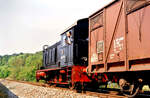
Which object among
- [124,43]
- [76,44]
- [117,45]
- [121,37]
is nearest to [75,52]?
[76,44]

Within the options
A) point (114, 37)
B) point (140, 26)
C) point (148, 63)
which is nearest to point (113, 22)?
point (114, 37)

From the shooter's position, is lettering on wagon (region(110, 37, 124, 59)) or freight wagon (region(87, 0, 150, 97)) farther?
lettering on wagon (region(110, 37, 124, 59))

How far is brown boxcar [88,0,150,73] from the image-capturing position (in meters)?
4.65

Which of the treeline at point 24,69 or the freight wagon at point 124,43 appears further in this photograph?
the treeline at point 24,69

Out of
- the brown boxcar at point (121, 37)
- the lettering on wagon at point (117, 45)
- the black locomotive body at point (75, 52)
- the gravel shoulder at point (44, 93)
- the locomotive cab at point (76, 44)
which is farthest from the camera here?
the locomotive cab at point (76, 44)

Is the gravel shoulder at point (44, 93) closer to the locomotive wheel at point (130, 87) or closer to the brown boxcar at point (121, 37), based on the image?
the brown boxcar at point (121, 37)

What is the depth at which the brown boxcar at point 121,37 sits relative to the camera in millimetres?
4646

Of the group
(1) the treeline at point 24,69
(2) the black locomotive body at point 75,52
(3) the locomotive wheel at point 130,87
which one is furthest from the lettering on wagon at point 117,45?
(1) the treeline at point 24,69

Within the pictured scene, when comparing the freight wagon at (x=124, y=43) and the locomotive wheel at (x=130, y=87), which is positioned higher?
the freight wagon at (x=124, y=43)

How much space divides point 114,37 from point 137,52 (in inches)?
49.4

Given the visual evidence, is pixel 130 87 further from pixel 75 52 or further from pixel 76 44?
pixel 76 44

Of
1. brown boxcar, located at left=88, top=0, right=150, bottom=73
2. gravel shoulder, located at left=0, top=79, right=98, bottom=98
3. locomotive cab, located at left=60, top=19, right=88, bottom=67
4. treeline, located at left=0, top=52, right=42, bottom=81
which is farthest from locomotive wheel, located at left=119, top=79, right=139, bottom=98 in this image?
treeline, located at left=0, top=52, right=42, bottom=81

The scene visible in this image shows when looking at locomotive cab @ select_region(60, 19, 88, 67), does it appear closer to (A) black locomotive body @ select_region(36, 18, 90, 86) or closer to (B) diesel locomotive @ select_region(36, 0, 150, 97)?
(A) black locomotive body @ select_region(36, 18, 90, 86)

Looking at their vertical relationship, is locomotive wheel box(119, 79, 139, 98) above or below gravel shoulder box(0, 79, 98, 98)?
above
